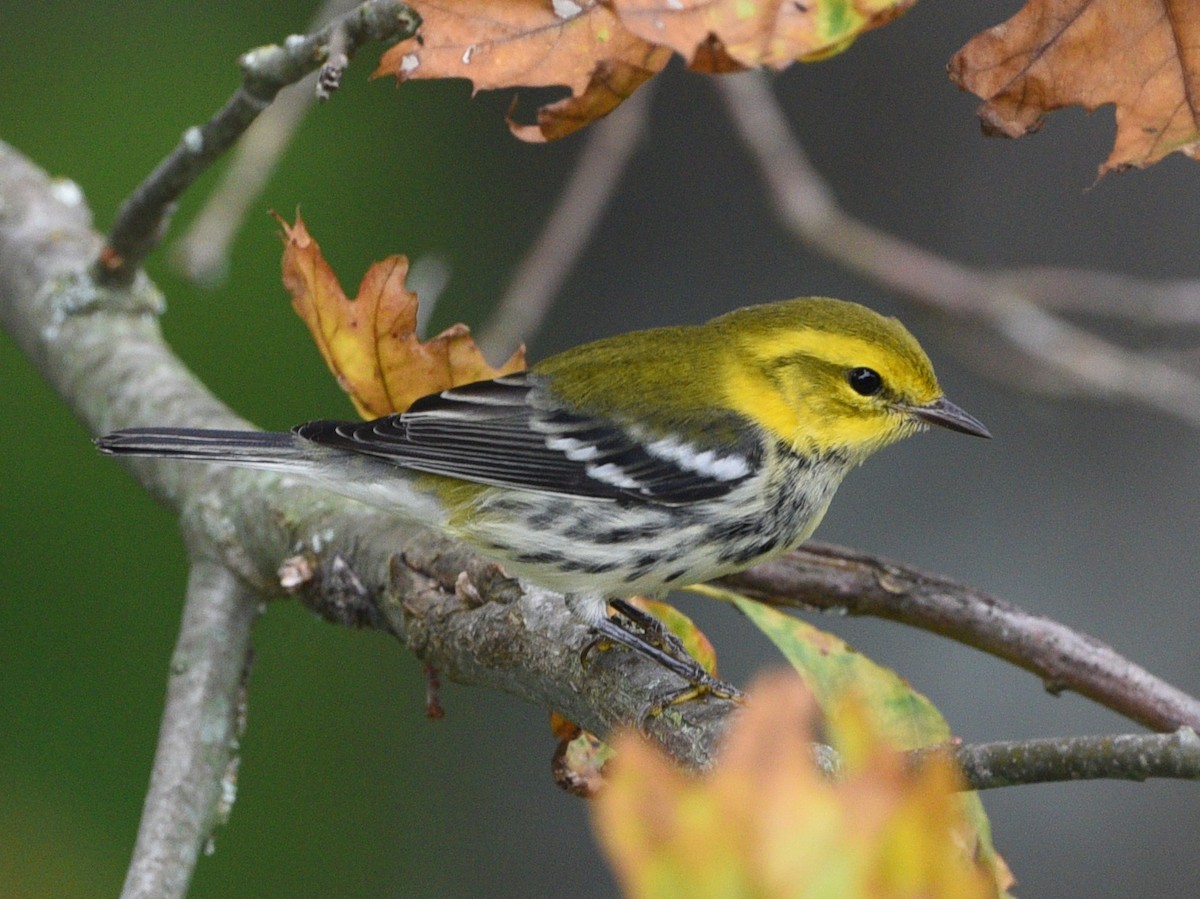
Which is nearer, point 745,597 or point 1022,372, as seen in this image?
point 745,597

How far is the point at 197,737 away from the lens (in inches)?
86.8

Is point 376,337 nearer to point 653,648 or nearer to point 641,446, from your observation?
point 641,446

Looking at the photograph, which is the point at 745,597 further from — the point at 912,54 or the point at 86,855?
the point at 912,54

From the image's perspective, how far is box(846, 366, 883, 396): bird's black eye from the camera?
8.20ft

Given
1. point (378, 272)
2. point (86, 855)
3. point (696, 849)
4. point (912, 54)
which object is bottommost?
point (86, 855)

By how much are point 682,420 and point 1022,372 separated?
6.45 ft

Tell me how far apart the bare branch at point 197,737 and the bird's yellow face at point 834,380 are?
1.01m

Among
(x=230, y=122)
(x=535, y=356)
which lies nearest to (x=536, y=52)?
(x=230, y=122)

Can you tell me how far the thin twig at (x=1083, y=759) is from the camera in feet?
3.53

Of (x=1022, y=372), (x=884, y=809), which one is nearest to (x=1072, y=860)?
(x=1022, y=372)

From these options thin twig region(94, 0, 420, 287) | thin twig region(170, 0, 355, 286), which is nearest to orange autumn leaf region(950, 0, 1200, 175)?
thin twig region(94, 0, 420, 287)

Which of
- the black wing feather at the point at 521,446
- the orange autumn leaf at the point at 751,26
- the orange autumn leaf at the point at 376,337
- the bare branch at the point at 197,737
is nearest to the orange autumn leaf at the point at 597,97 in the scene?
the orange autumn leaf at the point at 751,26

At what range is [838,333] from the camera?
2484 millimetres

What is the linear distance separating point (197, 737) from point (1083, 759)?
1537 millimetres
